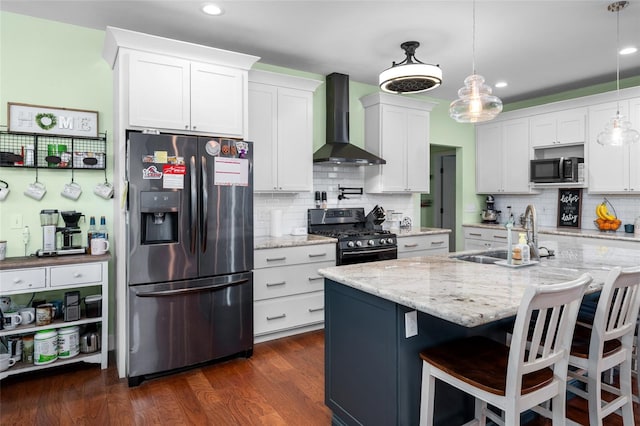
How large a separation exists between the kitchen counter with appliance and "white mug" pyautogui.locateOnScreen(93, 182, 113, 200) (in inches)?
50.9

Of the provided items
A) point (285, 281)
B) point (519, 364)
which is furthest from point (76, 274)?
point (519, 364)

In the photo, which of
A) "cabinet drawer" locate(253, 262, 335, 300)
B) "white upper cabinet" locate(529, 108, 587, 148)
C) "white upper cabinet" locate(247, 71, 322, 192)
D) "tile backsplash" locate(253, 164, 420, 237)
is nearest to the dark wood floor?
"cabinet drawer" locate(253, 262, 335, 300)

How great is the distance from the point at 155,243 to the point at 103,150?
42.3 inches

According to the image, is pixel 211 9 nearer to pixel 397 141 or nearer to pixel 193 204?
pixel 193 204

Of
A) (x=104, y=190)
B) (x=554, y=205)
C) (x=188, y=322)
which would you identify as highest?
(x=104, y=190)

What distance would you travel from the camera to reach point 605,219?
474 centimetres

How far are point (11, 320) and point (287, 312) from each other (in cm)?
211

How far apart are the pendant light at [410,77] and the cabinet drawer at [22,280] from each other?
295cm

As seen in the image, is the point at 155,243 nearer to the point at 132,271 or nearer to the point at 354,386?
the point at 132,271

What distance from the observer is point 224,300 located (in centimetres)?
312

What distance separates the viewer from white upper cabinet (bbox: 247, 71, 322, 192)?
3.89 m

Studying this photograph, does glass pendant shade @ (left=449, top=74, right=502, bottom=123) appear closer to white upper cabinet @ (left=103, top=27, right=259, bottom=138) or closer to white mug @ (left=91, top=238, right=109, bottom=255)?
white upper cabinet @ (left=103, top=27, right=259, bottom=138)

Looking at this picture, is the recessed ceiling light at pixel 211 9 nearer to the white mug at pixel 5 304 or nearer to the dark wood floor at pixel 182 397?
the white mug at pixel 5 304

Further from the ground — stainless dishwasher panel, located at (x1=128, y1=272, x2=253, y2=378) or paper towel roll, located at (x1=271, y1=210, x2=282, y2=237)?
paper towel roll, located at (x1=271, y1=210, x2=282, y2=237)
